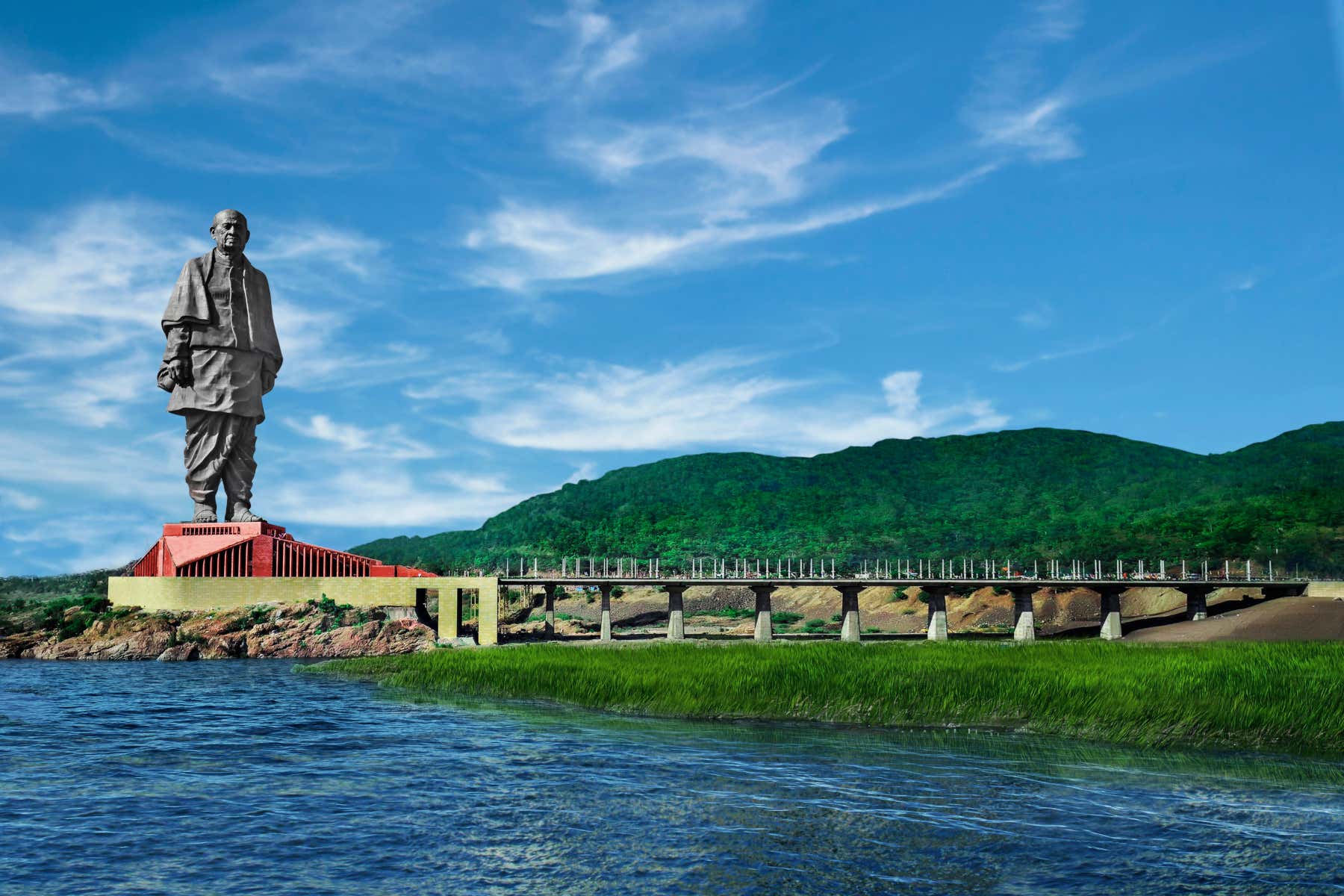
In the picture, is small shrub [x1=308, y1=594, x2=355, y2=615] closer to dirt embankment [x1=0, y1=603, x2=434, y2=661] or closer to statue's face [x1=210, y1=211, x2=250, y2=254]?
dirt embankment [x1=0, y1=603, x2=434, y2=661]

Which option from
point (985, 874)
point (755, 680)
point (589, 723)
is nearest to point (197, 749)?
point (589, 723)

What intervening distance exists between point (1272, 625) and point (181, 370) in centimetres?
10510

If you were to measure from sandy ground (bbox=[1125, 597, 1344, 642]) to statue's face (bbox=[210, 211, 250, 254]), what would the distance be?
316ft

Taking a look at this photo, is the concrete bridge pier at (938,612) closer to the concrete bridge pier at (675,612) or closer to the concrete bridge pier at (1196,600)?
the concrete bridge pier at (675,612)

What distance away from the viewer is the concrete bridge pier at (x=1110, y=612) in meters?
113

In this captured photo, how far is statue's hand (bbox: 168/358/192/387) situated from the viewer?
11094 cm

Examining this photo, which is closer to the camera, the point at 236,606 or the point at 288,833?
the point at 288,833

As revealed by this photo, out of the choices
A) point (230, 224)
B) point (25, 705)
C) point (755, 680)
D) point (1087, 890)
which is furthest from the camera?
point (230, 224)

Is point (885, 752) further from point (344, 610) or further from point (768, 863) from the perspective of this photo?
point (344, 610)

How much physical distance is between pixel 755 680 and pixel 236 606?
73.4 m

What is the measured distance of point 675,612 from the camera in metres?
110

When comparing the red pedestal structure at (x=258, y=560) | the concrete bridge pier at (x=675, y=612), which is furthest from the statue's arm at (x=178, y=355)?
the concrete bridge pier at (x=675, y=612)

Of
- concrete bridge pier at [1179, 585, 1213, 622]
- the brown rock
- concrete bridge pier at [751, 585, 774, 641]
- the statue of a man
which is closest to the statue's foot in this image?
the statue of a man

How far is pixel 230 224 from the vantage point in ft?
366
